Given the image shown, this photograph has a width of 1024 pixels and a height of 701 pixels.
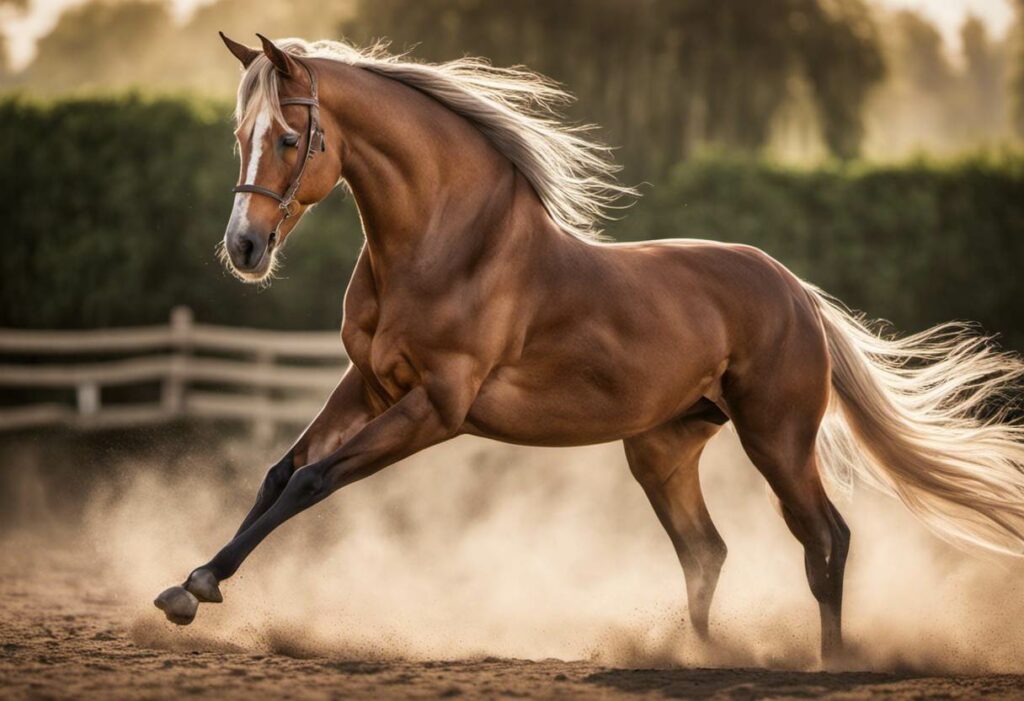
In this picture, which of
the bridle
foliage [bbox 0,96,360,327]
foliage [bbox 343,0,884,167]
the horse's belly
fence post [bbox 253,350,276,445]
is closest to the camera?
the bridle

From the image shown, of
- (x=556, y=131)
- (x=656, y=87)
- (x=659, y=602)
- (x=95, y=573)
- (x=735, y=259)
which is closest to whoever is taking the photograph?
(x=556, y=131)

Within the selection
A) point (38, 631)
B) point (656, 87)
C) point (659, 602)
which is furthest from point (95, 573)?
point (656, 87)

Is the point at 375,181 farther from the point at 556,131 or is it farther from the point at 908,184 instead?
the point at 908,184

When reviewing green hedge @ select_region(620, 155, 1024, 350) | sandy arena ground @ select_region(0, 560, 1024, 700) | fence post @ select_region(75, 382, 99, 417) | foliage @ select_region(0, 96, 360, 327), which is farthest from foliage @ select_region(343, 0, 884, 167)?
sandy arena ground @ select_region(0, 560, 1024, 700)

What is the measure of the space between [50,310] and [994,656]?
1008cm

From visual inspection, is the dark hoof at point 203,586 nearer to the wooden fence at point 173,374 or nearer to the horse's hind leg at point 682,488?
the horse's hind leg at point 682,488

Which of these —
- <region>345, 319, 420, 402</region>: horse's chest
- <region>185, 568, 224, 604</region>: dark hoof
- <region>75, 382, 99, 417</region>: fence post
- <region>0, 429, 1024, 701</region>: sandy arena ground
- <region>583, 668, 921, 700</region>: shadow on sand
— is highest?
<region>75, 382, 99, 417</region>: fence post

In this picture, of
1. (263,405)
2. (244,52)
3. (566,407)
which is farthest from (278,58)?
(263,405)

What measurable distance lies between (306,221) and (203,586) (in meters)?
8.68

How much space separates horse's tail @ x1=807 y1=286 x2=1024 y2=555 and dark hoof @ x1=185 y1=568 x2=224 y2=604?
2667 mm

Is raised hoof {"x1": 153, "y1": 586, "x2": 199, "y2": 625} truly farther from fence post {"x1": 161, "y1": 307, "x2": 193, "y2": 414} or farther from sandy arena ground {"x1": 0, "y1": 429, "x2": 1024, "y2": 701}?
fence post {"x1": 161, "y1": 307, "x2": 193, "y2": 414}

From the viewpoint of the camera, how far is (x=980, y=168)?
12555 millimetres

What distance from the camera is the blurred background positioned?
5.73m

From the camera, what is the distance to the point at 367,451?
13.6 ft
